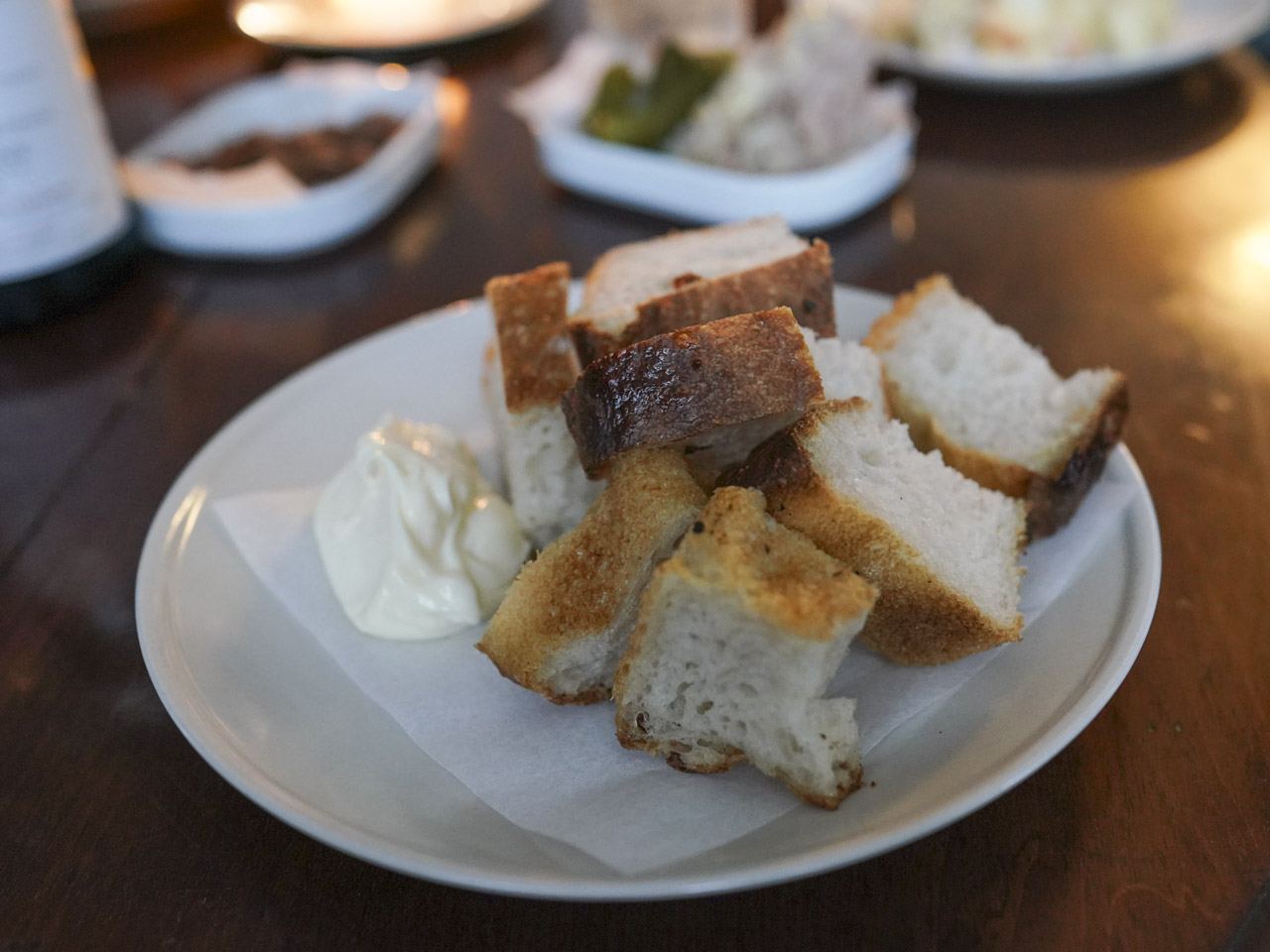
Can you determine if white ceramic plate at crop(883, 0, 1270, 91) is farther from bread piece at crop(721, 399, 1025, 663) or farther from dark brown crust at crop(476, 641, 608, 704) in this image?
dark brown crust at crop(476, 641, 608, 704)

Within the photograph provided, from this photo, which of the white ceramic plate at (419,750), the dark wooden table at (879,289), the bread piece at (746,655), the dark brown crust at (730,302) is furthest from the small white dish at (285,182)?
the bread piece at (746,655)

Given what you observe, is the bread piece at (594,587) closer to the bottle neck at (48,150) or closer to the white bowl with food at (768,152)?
the white bowl with food at (768,152)

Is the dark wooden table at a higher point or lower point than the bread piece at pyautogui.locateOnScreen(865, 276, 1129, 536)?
lower

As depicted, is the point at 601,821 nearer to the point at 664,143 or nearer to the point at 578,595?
the point at 578,595

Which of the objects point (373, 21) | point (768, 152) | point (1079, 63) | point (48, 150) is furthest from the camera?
point (373, 21)

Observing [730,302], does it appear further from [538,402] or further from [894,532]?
[894,532]

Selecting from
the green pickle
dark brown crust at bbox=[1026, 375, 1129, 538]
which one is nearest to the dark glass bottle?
the green pickle

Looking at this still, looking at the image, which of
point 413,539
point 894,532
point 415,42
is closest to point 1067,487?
point 894,532
